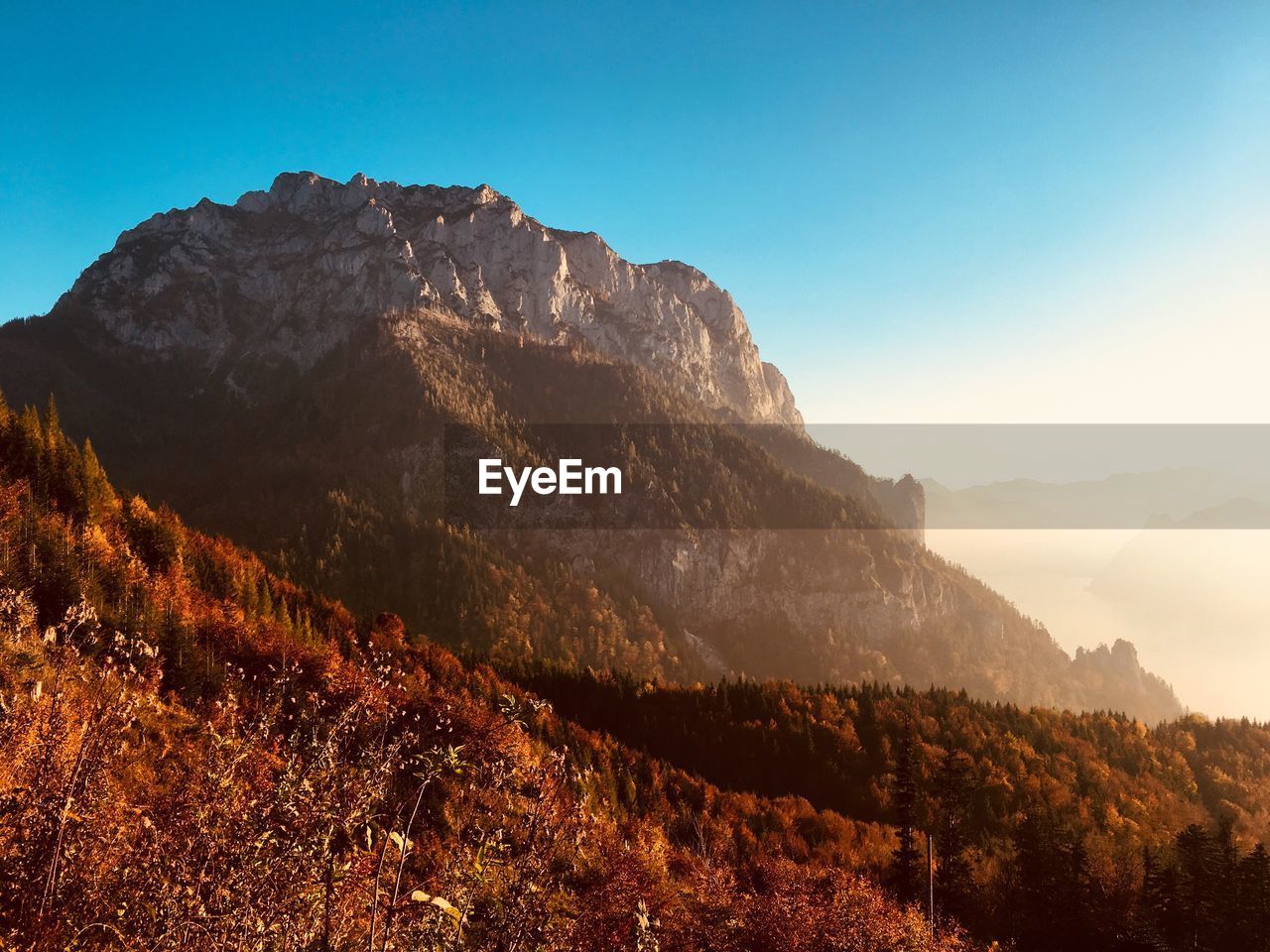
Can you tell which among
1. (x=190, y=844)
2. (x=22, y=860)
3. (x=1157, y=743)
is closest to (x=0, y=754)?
(x=22, y=860)

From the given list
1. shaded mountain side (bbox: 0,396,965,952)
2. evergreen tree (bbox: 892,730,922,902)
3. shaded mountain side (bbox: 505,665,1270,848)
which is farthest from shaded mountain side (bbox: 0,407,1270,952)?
shaded mountain side (bbox: 505,665,1270,848)

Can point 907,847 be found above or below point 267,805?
below

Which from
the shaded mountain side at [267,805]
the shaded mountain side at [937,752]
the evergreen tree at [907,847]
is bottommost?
the shaded mountain side at [937,752]

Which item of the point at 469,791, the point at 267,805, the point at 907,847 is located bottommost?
the point at 907,847

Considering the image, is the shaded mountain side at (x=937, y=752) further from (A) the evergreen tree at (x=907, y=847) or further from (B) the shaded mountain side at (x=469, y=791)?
(A) the evergreen tree at (x=907, y=847)

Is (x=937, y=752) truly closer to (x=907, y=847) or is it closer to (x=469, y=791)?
(x=907, y=847)

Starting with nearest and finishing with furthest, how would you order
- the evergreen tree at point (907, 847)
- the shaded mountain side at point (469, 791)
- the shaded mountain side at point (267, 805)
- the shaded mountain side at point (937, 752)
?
the shaded mountain side at point (267, 805) → the shaded mountain side at point (469, 791) → the evergreen tree at point (907, 847) → the shaded mountain side at point (937, 752)

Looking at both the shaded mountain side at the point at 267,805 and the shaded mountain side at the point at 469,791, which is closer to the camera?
the shaded mountain side at the point at 267,805

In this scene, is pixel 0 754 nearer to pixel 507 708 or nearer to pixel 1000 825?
pixel 507 708

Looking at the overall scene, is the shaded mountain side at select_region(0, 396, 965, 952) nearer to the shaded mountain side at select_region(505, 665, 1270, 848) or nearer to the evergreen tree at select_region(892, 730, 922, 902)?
the evergreen tree at select_region(892, 730, 922, 902)

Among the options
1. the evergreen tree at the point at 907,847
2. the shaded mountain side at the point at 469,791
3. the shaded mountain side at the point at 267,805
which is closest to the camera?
the shaded mountain side at the point at 267,805

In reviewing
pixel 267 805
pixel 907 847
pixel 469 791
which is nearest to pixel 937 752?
pixel 907 847

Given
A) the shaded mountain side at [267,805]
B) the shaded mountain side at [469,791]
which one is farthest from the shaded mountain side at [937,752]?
the shaded mountain side at [267,805]
